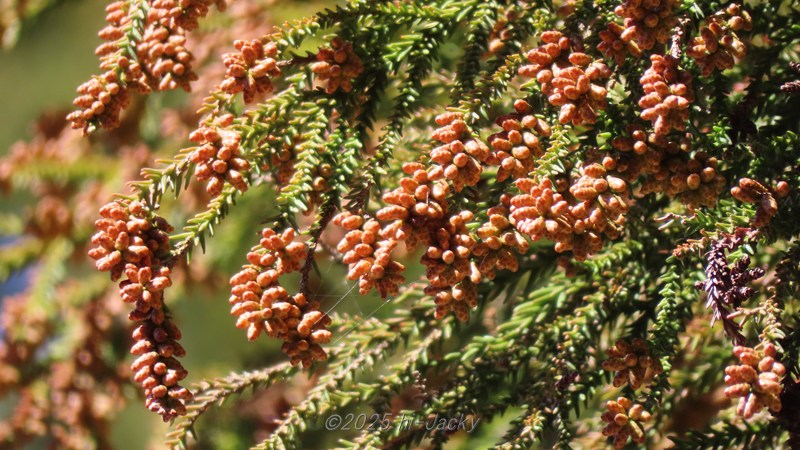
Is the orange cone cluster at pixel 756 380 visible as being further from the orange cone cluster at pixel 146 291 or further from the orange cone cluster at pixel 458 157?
the orange cone cluster at pixel 146 291

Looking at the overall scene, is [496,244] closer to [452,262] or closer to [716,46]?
[452,262]

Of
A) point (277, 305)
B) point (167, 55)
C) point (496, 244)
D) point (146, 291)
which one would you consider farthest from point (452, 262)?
point (167, 55)

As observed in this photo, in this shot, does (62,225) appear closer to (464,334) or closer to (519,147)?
(464,334)

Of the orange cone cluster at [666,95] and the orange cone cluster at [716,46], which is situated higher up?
the orange cone cluster at [716,46]

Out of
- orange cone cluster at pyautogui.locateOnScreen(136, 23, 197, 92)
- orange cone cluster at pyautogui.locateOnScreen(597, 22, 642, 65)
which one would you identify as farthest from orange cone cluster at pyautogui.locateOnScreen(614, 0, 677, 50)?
orange cone cluster at pyautogui.locateOnScreen(136, 23, 197, 92)

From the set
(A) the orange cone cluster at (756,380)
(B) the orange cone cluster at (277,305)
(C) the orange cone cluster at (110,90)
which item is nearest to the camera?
(A) the orange cone cluster at (756,380)

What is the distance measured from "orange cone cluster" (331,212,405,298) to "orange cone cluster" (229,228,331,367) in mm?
52

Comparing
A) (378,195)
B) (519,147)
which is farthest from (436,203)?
(378,195)

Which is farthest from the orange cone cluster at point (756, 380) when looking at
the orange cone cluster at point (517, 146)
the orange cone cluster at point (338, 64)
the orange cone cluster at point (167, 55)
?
the orange cone cluster at point (167, 55)

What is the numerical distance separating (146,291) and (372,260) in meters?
0.20

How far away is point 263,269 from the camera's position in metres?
0.69

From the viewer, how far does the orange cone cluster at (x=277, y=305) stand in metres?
0.66

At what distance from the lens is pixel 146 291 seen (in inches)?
26.8

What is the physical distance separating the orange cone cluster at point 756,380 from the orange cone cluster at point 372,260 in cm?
26
